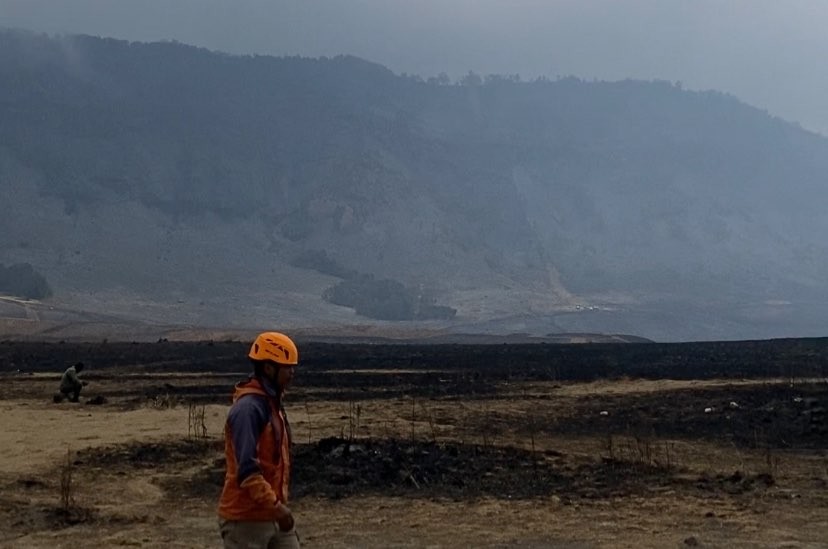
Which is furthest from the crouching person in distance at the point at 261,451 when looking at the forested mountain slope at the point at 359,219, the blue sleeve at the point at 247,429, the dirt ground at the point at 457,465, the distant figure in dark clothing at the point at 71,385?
the forested mountain slope at the point at 359,219

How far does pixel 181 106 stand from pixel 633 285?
8121 centimetres

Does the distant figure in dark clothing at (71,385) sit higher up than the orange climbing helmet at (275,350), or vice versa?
the orange climbing helmet at (275,350)

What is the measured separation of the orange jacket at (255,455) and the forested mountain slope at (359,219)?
112 metres

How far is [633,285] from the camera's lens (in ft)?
515

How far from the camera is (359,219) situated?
157500mm

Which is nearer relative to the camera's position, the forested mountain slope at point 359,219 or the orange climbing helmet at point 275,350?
the orange climbing helmet at point 275,350

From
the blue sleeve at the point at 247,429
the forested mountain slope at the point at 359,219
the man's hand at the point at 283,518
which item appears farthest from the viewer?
the forested mountain slope at the point at 359,219

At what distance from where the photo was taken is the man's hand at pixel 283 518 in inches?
261

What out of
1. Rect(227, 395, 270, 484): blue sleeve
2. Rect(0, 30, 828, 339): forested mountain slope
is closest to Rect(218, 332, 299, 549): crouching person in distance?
Rect(227, 395, 270, 484): blue sleeve

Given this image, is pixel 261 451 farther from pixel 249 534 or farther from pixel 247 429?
pixel 249 534

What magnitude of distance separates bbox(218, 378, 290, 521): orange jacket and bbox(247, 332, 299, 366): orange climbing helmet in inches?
6.7

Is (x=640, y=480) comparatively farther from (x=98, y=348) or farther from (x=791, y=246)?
(x=791, y=246)

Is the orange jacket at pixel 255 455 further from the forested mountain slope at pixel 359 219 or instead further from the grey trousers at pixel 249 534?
the forested mountain slope at pixel 359 219

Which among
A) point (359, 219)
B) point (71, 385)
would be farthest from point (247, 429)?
point (359, 219)
